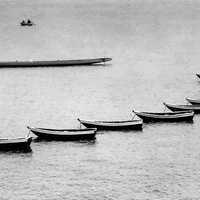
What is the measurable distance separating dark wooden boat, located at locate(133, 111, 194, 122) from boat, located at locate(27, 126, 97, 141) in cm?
1257

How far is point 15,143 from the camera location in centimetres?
8594

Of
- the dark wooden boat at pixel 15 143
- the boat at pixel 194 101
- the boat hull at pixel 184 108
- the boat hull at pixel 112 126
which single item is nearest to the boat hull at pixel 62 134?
the dark wooden boat at pixel 15 143

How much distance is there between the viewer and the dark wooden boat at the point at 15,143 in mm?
85812

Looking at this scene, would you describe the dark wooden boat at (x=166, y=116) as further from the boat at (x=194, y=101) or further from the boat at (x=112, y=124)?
the boat at (x=194, y=101)

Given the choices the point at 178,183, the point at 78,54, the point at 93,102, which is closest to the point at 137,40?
the point at 78,54

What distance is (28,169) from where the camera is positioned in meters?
80.7

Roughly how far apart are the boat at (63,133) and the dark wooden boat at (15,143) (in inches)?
149

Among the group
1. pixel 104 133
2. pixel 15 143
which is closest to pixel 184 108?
pixel 104 133

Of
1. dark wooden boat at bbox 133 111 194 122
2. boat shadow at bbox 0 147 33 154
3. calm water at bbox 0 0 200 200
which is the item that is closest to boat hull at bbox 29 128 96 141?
calm water at bbox 0 0 200 200

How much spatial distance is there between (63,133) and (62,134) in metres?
0.22

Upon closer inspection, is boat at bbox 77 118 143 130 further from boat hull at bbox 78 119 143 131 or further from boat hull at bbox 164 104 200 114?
boat hull at bbox 164 104 200 114

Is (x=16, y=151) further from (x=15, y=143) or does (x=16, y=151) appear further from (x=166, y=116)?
(x=166, y=116)

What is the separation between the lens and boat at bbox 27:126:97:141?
89.9 metres

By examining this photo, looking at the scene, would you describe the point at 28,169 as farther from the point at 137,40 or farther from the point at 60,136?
the point at 137,40
